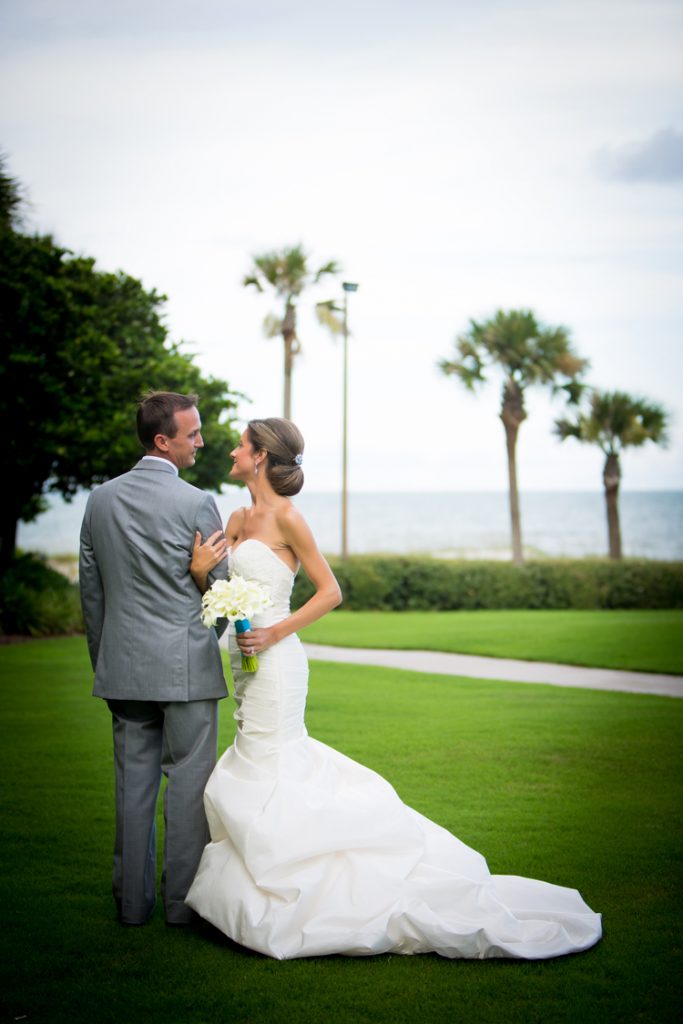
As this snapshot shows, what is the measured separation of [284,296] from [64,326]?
458 inches

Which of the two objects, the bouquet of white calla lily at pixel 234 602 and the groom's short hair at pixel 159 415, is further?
the groom's short hair at pixel 159 415

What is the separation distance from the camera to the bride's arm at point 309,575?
461 cm

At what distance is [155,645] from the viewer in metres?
4.45

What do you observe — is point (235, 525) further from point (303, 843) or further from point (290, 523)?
point (303, 843)

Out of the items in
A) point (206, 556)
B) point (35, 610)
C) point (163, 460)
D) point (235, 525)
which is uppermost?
point (163, 460)

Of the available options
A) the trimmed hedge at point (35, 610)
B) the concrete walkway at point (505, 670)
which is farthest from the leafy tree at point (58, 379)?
the concrete walkway at point (505, 670)

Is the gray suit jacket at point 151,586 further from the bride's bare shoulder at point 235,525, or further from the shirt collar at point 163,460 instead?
the bride's bare shoulder at point 235,525

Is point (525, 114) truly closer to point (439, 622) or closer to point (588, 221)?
point (588, 221)

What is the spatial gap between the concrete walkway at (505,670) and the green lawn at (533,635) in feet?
1.27

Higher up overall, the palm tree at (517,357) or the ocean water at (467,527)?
the palm tree at (517,357)

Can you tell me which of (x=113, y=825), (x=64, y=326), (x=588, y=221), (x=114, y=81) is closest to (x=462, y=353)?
(x=588, y=221)

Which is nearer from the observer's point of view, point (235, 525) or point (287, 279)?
point (235, 525)

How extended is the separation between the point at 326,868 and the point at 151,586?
1.46 metres

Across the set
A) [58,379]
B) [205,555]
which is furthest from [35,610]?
[205,555]
